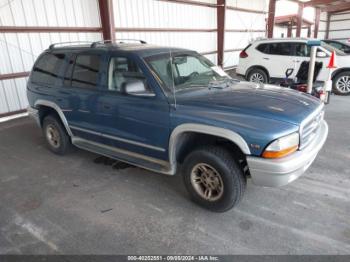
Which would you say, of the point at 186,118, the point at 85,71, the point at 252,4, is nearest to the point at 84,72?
the point at 85,71

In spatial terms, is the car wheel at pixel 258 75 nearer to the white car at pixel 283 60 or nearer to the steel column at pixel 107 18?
the white car at pixel 283 60

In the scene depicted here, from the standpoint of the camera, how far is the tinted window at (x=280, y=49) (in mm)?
8602

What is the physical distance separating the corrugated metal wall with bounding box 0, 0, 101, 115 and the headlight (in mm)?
6856

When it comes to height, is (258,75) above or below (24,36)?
below

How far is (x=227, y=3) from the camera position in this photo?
1384 cm

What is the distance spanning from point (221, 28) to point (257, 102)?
1156 cm

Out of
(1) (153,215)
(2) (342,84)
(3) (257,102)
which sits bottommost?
(1) (153,215)

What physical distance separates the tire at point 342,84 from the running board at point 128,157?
292 inches

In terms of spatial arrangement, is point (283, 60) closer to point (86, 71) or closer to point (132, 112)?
point (86, 71)

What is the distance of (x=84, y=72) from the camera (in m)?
3.83

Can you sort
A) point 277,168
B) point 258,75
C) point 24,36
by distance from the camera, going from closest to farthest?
point 277,168 < point 24,36 < point 258,75

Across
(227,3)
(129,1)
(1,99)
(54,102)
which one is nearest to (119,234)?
(54,102)

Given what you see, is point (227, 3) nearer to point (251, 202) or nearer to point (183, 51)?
point (183, 51)

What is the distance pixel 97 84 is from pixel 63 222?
5.64ft
